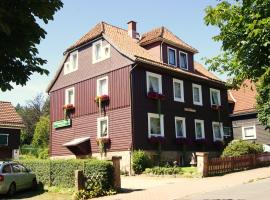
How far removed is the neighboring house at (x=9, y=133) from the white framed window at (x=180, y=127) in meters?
18.5

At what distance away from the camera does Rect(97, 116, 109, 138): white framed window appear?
2883 cm

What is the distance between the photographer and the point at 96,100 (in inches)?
1171

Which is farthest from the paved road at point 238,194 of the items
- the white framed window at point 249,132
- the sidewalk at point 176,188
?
the white framed window at point 249,132

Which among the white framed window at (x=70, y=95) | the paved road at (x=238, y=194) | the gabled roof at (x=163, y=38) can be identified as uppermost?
the gabled roof at (x=163, y=38)

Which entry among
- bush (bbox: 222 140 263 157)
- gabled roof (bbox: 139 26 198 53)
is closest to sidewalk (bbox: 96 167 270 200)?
bush (bbox: 222 140 263 157)

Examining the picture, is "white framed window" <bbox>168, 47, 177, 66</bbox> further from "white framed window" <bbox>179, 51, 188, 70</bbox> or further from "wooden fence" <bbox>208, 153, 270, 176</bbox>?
"wooden fence" <bbox>208, 153, 270, 176</bbox>

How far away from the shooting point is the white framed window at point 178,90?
3133cm

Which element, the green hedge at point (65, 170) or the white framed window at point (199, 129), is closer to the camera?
the green hedge at point (65, 170)

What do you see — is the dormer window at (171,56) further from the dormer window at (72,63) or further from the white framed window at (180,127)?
the dormer window at (72,63)

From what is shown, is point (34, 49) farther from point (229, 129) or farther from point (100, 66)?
point (229, 129)

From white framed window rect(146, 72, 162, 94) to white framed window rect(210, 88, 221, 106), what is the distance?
7.50 m

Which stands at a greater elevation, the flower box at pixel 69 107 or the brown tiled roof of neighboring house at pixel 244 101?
the brown tiled roof of neighboring house at pixel 244 101

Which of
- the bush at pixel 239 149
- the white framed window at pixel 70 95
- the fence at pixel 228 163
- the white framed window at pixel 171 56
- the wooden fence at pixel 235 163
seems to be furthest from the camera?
the white framed window at pixel 70 95

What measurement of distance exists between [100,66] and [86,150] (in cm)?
654
